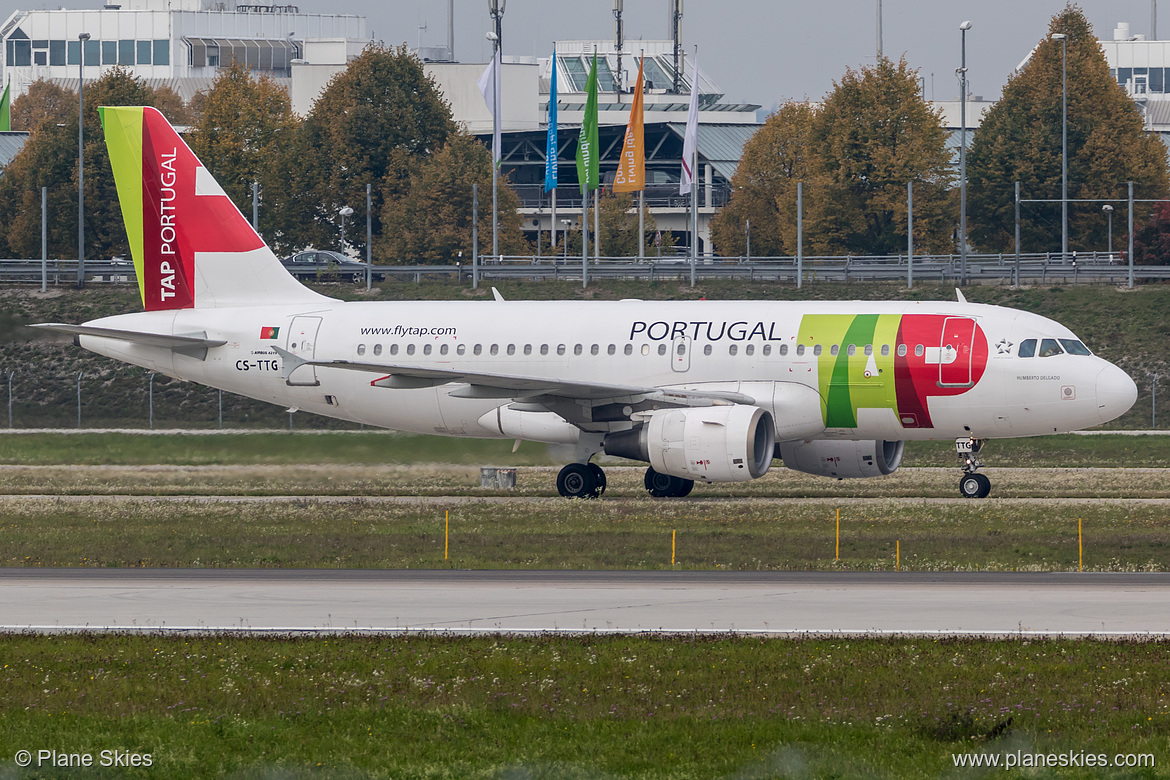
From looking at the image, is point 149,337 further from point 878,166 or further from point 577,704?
point 878,166

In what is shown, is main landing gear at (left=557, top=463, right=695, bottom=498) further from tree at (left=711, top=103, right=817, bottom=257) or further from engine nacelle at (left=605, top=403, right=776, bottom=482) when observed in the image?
tree at (left=711, top=103, right=817, bottom=257)

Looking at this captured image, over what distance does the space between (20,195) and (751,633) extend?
83438 millimetres

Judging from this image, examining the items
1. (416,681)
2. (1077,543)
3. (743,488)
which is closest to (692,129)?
(743,488)

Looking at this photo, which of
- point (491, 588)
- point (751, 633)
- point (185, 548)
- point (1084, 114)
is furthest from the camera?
point (1084, 114)

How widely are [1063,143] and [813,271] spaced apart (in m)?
→ 15.3

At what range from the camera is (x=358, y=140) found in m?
87.9

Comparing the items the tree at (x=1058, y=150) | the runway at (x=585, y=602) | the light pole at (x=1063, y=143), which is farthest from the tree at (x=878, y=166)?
the runway at (x=585, y=602)

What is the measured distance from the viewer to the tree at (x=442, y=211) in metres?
85.1

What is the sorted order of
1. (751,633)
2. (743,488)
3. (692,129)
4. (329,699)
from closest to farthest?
(329,699), (751,633), (743,488), (692,129)

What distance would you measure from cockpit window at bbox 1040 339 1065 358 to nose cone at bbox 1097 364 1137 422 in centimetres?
102

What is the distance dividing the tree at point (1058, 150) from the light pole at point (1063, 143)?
11.8 inches

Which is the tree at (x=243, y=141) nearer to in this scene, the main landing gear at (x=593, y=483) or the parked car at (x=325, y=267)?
the parked car at (x=325, y=267)

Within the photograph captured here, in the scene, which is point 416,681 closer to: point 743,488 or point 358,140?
point 743,488

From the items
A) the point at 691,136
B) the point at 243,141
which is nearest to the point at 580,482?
the point at 691,136
